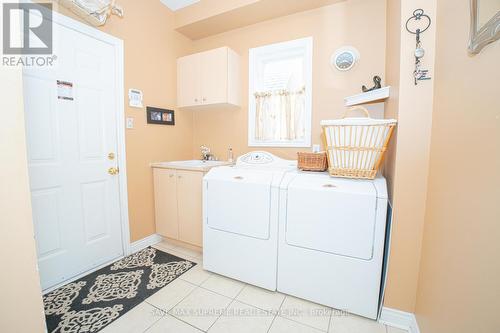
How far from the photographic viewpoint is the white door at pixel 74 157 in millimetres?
1583

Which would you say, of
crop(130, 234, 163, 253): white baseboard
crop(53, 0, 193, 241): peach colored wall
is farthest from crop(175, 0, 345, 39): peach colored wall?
crop(130, 234, 163, 253): white baseboard

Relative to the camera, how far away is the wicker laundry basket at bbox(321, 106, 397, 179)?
4.41 ft

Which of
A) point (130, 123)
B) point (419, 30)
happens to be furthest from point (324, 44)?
point (130, 123)

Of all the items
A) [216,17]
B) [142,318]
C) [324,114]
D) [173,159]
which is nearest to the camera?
[142,318]

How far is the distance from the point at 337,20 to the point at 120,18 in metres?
2.26

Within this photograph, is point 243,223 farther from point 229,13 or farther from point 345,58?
point 229,13

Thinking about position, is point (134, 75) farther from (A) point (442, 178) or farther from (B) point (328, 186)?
(A) point (442, 178)

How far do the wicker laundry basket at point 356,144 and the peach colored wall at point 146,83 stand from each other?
6.64 ft

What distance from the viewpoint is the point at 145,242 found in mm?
2396

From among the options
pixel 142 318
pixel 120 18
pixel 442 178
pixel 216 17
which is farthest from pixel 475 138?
pixel 120 18

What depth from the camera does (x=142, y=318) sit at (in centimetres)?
142

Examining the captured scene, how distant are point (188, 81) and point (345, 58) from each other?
1.92 metres

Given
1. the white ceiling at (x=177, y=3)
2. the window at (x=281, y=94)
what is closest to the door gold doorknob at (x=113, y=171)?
the window at (x=281, y=94)

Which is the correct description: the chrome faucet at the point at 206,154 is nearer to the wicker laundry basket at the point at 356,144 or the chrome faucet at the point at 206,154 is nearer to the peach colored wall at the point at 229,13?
the peach colored wall at the point at 229,13
